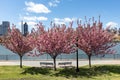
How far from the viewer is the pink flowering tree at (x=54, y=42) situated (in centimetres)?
3181

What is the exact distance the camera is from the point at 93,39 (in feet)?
112

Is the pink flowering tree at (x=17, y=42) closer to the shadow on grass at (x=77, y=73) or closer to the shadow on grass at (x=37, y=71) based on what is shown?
the shadow on grass at (x=37, y=71)

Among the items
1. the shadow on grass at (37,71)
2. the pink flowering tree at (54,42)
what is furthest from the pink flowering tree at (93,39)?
the shadow on grass at (37,71)

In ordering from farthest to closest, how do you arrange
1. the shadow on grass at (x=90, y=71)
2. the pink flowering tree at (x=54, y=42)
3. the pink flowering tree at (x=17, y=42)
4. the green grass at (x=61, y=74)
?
the pink flowering tree at (x=17, y=42) → the pink flowering tree at (x=54, y=42) → the shadow on grass at (x=90, y=71) → the green grass at (x=61, y=74)

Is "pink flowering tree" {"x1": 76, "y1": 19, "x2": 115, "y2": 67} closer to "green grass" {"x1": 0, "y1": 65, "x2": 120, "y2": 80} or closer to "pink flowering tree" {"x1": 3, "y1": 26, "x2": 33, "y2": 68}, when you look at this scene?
"green grass" {"x1": 0, "y1": 65, "x2": 120, "y2": 80}

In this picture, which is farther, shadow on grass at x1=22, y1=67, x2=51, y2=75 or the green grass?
shadow on grass at x1=22, y1=67, x2=51, y2=75

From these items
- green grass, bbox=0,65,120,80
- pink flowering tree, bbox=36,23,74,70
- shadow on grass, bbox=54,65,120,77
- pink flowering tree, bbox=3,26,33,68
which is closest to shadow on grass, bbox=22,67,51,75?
Result: green grass, bbox=0,65,120,80

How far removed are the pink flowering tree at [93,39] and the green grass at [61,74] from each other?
2624mm

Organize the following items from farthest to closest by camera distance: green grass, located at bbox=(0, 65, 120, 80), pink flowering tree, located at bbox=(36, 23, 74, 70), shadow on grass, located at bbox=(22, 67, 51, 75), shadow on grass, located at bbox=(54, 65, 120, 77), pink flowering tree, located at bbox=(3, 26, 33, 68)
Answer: pink flowering tree, located at bbox=(3, 26, 33, 68) < pink flowering tree, located at bbox=(36, 23, 74, 70) < shadow on grass, located at bbox=(22, 67, 51, 75) < shadow on grass, located at bbox=(54, 65, 120, 77) < green grass, located at bbox=(0, 65, 120, 80)

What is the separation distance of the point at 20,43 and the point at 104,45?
397 inches

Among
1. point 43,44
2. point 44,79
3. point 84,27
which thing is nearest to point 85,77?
point 44,79

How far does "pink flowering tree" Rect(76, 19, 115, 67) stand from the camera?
34.0 metres

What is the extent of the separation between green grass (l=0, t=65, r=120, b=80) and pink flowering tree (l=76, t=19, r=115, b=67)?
2.62 metres

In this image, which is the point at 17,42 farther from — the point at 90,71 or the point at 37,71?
the point at 90,71
